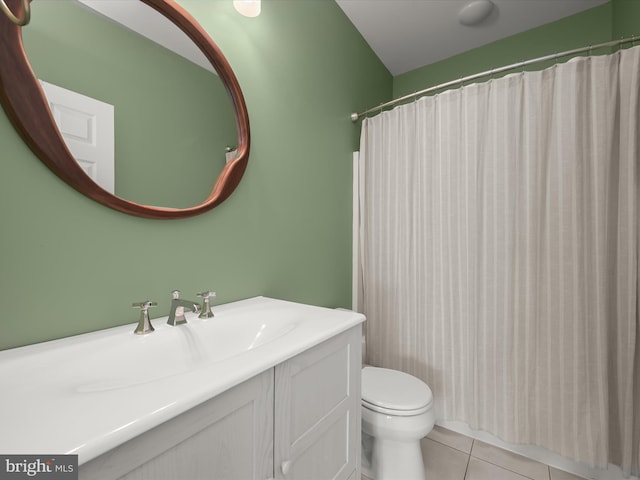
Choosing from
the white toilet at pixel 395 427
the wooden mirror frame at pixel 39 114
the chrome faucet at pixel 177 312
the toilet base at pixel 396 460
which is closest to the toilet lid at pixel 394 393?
the white toilet at pixel 395 427

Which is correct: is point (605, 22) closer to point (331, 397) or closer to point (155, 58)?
point (155, 58)

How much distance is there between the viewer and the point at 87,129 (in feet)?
2.44

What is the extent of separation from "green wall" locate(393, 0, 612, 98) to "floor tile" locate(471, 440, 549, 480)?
7.57 ft

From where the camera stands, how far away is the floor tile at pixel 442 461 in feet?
4.39

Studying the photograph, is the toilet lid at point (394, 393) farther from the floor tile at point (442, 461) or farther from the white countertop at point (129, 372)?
the white countertop at point (129, 372)

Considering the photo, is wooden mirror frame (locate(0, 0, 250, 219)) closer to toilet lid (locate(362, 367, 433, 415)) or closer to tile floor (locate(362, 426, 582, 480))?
toilet lid (locate(362, 367, 433, 415))

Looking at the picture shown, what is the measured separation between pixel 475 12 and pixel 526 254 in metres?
→ 1.57

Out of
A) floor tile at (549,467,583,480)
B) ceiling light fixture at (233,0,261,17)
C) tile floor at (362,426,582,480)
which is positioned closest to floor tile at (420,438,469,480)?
tile floor at (362,426,582,480)

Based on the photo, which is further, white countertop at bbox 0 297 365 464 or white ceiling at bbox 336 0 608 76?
white ceiling at bbox 336 0 608 76

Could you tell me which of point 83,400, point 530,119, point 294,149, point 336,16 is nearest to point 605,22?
point 530,119

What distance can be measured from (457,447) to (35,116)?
2155mm

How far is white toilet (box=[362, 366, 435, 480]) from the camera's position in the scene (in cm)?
115

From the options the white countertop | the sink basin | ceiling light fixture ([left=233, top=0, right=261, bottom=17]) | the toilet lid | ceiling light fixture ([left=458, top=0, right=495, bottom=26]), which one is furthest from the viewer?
ceiling light fixture ([left=458, top=0, right=495, bottom=26])

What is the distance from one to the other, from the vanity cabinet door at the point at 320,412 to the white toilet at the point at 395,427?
0.26 metres
